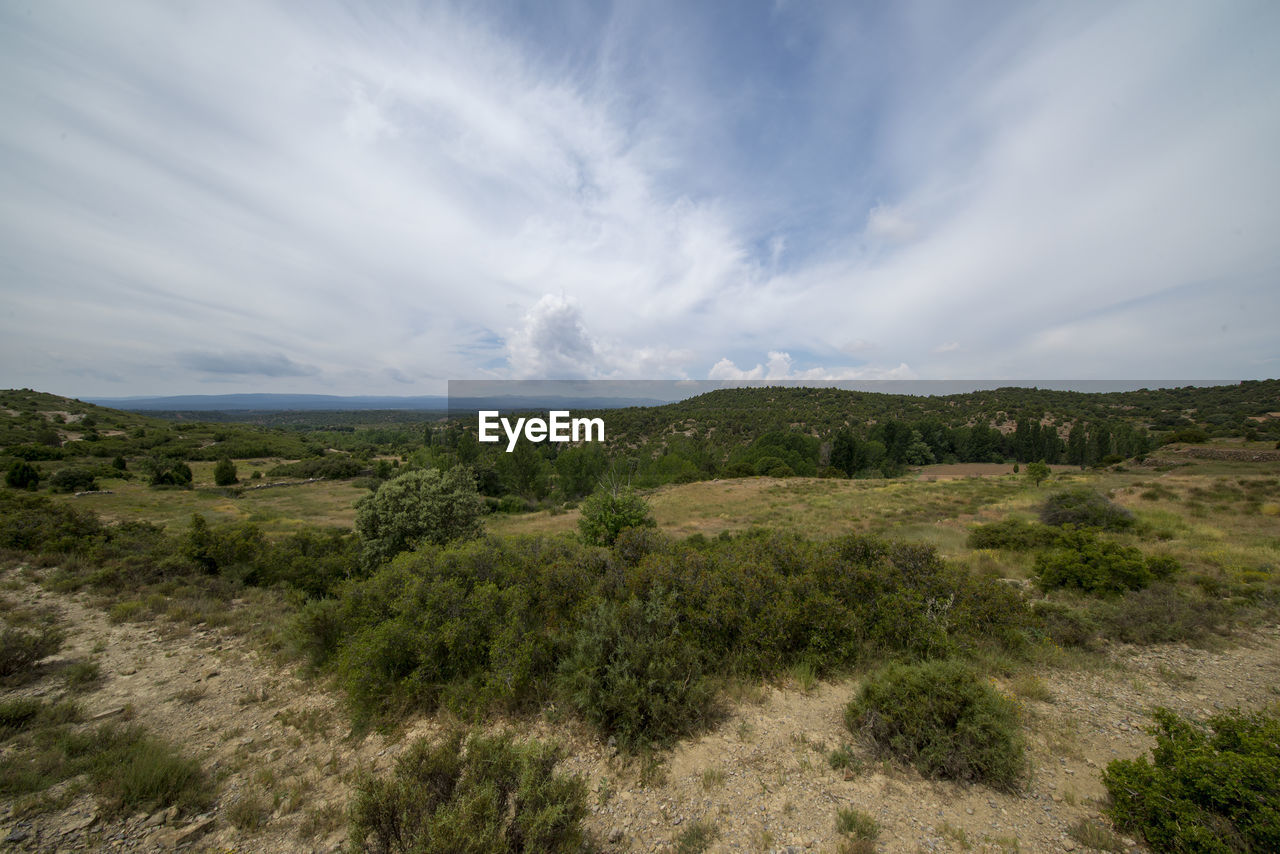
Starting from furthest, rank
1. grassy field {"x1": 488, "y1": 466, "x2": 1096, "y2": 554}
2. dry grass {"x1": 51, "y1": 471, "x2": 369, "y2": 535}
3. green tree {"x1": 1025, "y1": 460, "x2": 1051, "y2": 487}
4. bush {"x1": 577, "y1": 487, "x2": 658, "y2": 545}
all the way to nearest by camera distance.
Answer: green tree {"x1": 1025, "y1": 460, "x2": 1051, "y2": 487} → dry grass {"x1": 51, "y1": 471, "x2": 369, "y2": 535} → grassy field {"x1": 488, "y1": 466, "x2": 1096, "y2": 554} → bush {"x1": 577, "y1": 487, "x2": 658, "y2": 545}

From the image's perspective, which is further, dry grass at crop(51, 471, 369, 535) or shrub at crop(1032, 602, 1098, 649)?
dry grass at crop(51, 471, 369, 535)

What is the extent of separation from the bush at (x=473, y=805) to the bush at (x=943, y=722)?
3.22 meters

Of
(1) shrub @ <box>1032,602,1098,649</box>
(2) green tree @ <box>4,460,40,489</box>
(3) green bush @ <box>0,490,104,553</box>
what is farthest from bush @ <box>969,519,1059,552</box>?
(2) green tree @ <box>4,460,40,489</box>

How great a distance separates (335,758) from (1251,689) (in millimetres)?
11055

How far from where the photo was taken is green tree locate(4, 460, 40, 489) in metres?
25.4

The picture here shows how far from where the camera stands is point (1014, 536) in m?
11.8

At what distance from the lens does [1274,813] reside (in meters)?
2.67

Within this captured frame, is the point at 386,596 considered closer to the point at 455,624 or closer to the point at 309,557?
the point at 455,624

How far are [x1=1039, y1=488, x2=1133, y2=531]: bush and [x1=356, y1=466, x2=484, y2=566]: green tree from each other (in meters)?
18.6

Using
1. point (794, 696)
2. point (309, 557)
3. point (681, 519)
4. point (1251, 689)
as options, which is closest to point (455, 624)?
point (794, 696)

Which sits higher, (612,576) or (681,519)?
(612,576)

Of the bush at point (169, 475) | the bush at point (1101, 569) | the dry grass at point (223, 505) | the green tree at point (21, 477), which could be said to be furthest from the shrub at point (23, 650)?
the bush at point (169, 475)

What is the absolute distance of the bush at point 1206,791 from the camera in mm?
2754

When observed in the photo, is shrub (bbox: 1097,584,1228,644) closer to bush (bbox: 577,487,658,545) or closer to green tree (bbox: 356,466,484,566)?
bush (bbox: 577,487,658,545)
